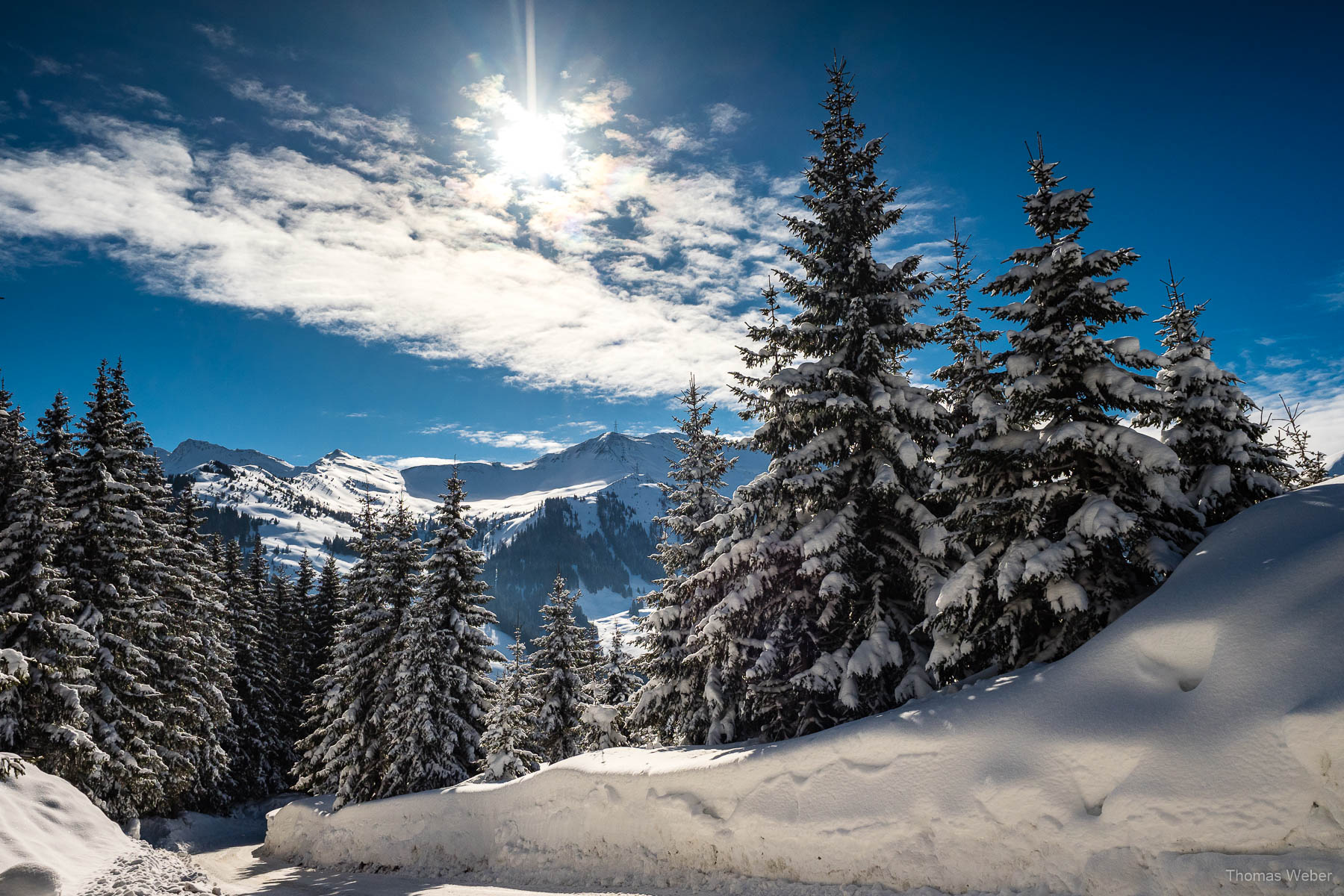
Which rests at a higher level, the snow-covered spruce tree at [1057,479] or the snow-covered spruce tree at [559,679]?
the snow-covered spruce tree at [1057,479]

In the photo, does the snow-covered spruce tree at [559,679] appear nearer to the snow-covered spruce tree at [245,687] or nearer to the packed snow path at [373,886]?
the packed snow path at [373,886]

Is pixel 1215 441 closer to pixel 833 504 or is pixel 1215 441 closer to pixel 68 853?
pixel 833 504

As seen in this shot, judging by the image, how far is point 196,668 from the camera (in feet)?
89.1

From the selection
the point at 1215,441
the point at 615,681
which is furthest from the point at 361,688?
the point at 1215,441

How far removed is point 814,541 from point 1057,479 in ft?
13.0

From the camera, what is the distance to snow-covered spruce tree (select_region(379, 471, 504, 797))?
Result: 22.0 meters

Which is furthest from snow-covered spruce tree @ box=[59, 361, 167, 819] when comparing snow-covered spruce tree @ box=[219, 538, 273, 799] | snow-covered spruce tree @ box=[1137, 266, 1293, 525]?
snow-covered spruce tree @ box=[1137, 266, 1293, 525]

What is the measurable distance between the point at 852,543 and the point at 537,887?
26.9 ft

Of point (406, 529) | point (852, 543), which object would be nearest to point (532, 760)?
point (406, 529)

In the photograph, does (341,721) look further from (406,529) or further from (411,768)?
(406,529)

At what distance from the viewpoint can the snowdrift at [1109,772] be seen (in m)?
5.69

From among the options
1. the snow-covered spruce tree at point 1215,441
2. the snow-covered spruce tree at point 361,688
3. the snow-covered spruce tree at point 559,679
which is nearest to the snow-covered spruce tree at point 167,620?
the snow-covered spruce tree at point 361,688

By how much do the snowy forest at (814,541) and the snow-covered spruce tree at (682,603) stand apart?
0.10 m

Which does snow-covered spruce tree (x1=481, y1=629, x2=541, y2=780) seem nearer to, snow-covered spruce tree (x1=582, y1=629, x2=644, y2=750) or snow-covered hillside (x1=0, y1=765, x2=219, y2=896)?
snow-covered spruce tree (x1=582, y1=629, x2=644, y2=750)
